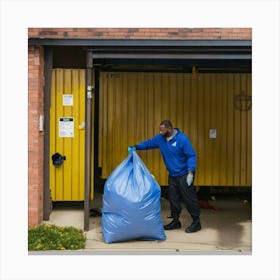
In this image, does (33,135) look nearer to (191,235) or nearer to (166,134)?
(166,134)

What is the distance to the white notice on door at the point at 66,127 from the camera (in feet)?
28.9

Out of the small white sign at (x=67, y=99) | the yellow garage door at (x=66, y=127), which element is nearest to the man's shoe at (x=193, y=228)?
the yellow garage door at (x=66, y=127)

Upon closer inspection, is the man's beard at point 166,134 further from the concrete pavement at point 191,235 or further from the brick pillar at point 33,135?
the brick pillar at point 33,135

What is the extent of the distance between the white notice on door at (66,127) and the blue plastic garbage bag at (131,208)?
1.48 meters

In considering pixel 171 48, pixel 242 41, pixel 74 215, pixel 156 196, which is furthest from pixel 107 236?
pixel 242 41

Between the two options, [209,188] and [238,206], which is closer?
[238,206]

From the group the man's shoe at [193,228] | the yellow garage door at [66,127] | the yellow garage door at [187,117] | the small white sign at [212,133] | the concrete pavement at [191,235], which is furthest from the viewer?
the small white sign at [212,133]

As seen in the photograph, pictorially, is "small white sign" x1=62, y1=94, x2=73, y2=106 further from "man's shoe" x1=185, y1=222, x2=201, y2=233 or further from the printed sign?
the printed sign

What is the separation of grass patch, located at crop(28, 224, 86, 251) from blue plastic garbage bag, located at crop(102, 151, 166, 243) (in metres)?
0.43

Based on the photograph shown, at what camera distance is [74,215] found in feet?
29.0

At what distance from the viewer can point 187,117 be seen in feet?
34.3

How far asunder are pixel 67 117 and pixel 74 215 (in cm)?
157

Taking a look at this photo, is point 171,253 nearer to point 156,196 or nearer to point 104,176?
point 156,196

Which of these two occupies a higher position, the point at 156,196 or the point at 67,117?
the point at 67,117
